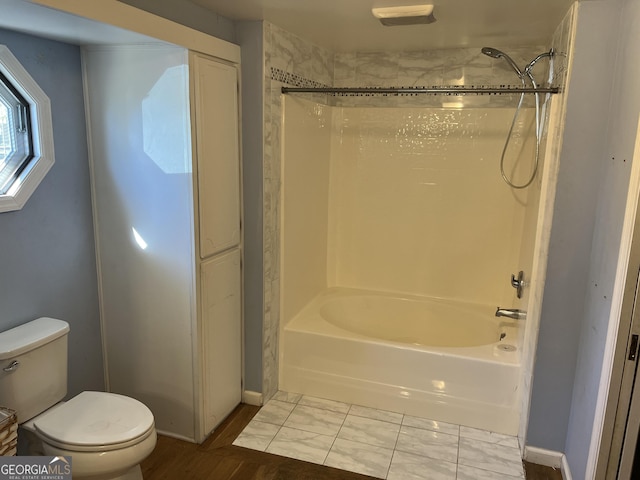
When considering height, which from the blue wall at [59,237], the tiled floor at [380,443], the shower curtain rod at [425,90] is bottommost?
the tiled floor at [380,443]

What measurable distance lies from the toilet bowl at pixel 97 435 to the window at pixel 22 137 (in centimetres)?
87

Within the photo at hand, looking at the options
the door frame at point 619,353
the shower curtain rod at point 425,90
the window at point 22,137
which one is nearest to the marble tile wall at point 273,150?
the shower curtain rod at point 425,90

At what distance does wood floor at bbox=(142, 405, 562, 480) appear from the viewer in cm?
227

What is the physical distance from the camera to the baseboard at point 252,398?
2.83 m

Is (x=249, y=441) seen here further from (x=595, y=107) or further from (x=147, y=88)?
(x=595, y=107)

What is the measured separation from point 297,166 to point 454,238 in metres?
1.24

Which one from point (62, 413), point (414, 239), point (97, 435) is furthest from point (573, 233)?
point (62, 413)

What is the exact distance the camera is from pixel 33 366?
1.99 metres

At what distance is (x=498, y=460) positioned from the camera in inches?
94.8

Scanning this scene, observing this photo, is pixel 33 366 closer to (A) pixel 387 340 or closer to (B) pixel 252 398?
(B) pixel 252 398

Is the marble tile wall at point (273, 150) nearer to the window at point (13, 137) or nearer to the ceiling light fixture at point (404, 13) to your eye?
the ceiling light fixture at point (404, 13)

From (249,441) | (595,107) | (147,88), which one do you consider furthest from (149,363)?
(595,107)

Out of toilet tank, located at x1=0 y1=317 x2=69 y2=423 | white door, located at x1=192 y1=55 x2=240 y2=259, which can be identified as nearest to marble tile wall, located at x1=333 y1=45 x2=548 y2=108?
white door, located at x1=192 y1=55 x2=240 y2=259

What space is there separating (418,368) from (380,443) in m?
0.45
